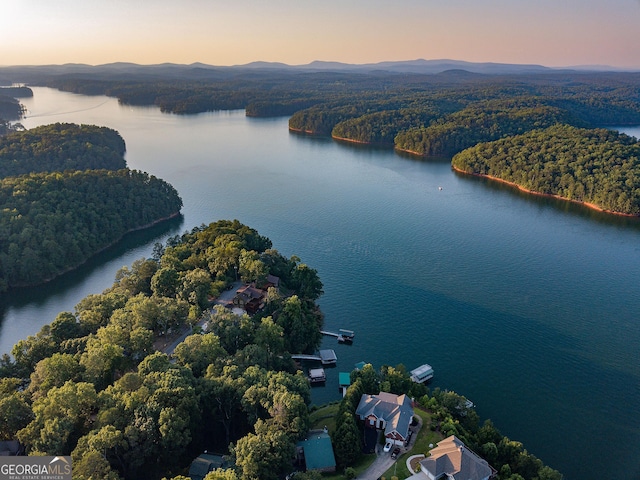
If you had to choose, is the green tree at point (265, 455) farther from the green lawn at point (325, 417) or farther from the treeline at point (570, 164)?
the treeline at point (570, 164)

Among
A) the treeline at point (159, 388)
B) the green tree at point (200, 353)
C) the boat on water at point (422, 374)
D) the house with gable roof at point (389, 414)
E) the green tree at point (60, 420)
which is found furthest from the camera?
the boat on water at point (422, 374)

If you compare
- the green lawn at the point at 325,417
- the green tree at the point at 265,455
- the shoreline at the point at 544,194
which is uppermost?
the shoreline at the point at 544,194

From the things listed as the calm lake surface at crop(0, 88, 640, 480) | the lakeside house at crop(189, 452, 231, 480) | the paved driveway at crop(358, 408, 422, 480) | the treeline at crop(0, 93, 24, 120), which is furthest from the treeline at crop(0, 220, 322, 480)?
the treeline at crop(0, 93, 24, 120)

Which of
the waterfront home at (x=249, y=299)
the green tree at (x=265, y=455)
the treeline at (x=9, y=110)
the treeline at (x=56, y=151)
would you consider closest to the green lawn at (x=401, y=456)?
the green tree at (x=265, y=455)

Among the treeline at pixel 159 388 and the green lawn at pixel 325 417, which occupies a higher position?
the treeline at pixel 159 388

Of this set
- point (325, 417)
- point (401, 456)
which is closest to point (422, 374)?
point (325, 417)

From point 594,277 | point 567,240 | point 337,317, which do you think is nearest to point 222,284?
point 337,317

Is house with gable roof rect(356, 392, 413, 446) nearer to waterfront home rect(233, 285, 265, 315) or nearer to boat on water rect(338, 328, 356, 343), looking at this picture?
boat on water rect(338, 328, 356, 343)
